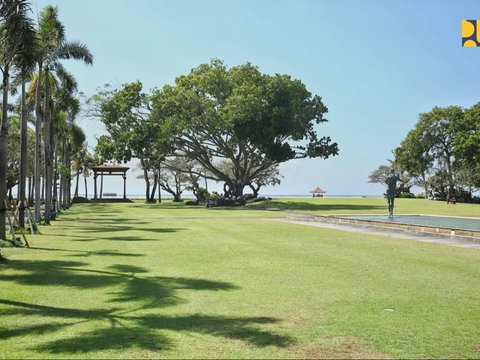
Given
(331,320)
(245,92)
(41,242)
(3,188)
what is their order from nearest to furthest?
(331,320), (3,188), (41,242), (245,92)

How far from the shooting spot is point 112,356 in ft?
17.6

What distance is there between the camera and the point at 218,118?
161ft

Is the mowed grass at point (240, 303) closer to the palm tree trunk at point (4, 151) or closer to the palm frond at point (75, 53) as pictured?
the palm tree trunk at point (4, 151)

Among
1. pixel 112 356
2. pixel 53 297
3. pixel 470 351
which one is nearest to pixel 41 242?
pixel 53 297

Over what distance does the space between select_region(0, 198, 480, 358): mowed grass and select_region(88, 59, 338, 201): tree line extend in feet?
115

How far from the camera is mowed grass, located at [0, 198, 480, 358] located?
5.77m

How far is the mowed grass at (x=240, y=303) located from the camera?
5766 millimetres

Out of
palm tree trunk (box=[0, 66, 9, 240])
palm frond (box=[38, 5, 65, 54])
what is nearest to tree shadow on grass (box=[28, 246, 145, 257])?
palm tree trunk (box=[0, 66, 9, 240])

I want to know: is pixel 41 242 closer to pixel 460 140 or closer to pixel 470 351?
pixel 470 351

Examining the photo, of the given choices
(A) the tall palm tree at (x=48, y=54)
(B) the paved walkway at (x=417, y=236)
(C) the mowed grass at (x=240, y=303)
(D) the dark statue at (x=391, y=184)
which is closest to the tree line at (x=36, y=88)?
(A) the tall palm tree at (x=48, y=54)

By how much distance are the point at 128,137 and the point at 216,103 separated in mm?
10001

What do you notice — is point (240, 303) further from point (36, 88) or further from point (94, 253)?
point (36, 88)

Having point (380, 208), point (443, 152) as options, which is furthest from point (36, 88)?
point (443, 152)

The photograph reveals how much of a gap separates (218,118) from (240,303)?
138 feet
